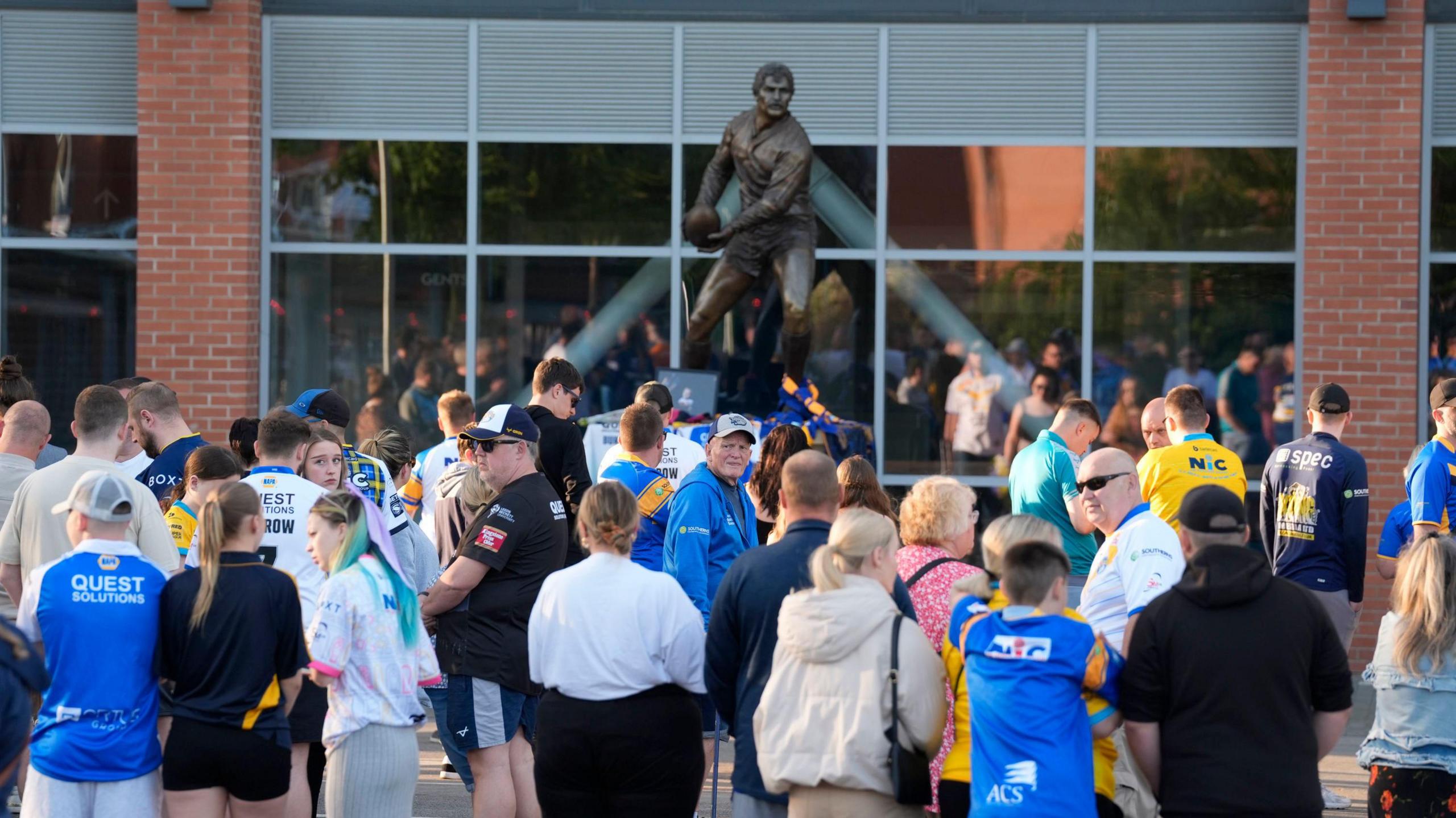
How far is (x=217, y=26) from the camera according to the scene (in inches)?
427

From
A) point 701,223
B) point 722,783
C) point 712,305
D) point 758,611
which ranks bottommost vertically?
point 722,783

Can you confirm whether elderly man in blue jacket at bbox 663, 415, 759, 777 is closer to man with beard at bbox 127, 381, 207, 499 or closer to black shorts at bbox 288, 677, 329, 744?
black shorts at bbox 288, 677, 329, 744

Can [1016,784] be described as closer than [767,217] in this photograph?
Yes

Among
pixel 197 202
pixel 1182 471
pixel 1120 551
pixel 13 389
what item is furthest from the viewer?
pixel 197 202

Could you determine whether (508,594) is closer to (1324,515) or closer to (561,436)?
(561,436)

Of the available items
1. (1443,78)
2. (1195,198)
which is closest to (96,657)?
(1195,198)

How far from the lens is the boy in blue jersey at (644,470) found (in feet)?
22.0

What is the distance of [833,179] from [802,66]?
35.9 inches

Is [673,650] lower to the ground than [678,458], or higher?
lower

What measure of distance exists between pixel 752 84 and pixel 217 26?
406 cm

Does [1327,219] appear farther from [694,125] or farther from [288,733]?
[288,733]

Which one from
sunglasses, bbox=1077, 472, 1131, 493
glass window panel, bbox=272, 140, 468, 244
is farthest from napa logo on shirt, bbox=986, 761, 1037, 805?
glass window panel, bbox=272, 140, 468, 244

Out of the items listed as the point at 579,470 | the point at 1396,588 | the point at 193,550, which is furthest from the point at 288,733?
the point at 1396,588

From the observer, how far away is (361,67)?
1127cm
